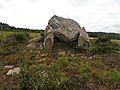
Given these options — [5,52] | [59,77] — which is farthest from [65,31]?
[59,77]

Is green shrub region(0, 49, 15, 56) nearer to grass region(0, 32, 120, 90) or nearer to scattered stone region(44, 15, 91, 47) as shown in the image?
grass region(0, 32, 120, 90)

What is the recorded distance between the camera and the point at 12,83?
388 inches

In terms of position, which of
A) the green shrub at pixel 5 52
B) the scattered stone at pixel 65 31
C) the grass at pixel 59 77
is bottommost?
the green shrub at pixel 5 52

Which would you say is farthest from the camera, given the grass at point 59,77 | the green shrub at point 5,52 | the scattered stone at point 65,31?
the scattered stone at point 65,31

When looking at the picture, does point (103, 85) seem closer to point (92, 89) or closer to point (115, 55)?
point (92, 89)

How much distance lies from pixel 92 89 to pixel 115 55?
329 inches

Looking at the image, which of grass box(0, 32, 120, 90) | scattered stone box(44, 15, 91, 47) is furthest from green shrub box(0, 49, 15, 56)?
scattered stone box(44, 15, 91, 47)

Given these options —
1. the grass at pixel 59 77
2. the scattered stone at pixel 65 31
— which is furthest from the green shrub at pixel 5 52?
the scattered stone at pixel 65 31

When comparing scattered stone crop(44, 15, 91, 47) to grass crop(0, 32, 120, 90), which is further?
scattered stone crop(44, 15, 91, 47)

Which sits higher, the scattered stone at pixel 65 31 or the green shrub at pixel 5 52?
the scattered stone at pixel 65 31

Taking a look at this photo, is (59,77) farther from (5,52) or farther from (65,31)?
(65,31)

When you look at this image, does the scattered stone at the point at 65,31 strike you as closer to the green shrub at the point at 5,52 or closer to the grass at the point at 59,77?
the green shrub at the point at 5,52

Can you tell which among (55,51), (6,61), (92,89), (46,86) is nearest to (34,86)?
(46,86)

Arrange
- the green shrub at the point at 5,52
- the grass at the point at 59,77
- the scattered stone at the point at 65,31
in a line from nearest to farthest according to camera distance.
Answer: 1. the grass at the point at 59,77
2. the green shrub at the point at 5,52
3. the scattered stone at the point at 65,31
